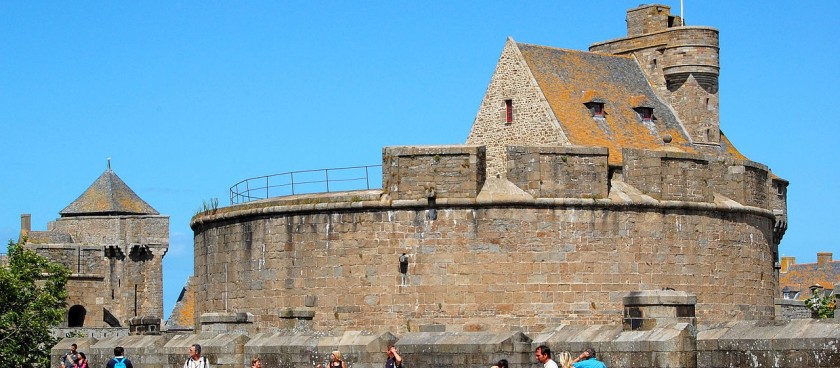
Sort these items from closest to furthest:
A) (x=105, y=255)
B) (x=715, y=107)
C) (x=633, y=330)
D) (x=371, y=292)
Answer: (x=633, y=330), (x=371, y=292), (x=715, y=107), (x=105, y=255)

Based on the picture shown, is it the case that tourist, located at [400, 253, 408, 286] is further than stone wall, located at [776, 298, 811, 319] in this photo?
No

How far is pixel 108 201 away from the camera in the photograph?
69312 mm

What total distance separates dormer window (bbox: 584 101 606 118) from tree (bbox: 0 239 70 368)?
14.0 metres

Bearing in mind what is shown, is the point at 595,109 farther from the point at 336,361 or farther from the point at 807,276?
the point at 807,276

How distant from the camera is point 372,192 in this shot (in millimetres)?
29656

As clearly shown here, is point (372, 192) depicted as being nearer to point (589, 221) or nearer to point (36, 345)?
point (589, 221)

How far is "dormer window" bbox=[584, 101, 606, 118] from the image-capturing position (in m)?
40.0

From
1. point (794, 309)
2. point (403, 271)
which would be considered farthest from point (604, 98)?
point (403, 271)

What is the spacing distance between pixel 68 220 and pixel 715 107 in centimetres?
3326

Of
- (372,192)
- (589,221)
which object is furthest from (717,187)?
(372,192)

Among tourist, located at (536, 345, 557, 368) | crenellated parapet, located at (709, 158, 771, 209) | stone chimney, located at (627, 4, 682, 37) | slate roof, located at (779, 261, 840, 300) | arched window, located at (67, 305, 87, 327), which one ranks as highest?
stone chimney, located at (627, 4, 682, 37)

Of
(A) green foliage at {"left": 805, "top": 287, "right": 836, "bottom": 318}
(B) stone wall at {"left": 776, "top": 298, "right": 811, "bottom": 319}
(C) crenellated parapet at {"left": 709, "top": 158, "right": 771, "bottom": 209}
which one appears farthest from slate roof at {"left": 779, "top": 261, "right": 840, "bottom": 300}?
(C) crenellated parapet at {"left": 709, "top": 158, "right": 771, "bottom": 209}

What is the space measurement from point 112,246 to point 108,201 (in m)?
3.53

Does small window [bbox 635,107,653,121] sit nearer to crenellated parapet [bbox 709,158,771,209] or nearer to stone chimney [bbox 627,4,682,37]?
stone chimney [bbox 627,4,682,37]
